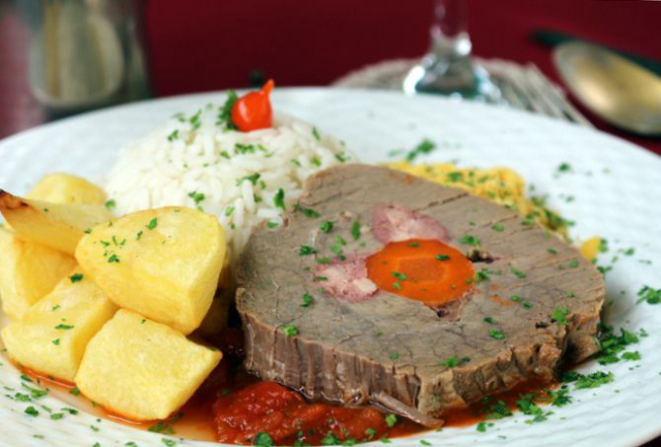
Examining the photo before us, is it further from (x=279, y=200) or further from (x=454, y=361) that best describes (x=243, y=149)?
(x=454, y=361)

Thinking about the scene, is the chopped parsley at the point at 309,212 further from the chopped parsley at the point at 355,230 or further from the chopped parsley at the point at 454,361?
the chopped parsley at the point at 454,361

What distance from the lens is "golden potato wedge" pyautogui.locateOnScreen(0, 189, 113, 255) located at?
118 inches

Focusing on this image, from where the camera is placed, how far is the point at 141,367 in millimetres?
2844

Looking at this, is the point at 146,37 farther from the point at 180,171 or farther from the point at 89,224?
the point at 89,224

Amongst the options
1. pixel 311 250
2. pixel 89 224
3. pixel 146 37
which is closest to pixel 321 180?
pixel 311 250

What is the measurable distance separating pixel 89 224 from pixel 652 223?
2243mm

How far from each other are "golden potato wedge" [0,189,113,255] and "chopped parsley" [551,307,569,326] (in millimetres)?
1602

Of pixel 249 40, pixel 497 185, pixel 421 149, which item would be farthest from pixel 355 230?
pixel 249 40

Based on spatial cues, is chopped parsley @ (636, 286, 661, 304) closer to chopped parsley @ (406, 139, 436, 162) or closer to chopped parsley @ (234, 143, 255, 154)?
chopped parsley @ (406, 139, 436, 162)

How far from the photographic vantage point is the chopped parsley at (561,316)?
2.94m

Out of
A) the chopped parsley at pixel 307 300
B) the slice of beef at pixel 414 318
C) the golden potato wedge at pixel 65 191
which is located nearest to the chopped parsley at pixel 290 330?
the slice of beef at pixel 414 318

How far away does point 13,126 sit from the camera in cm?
511

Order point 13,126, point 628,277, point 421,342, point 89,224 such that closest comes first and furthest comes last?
point 421,342 → point 89,224 → point 628,277 → point 13,126

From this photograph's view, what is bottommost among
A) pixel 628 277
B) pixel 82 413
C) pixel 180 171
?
pixel 82 413
